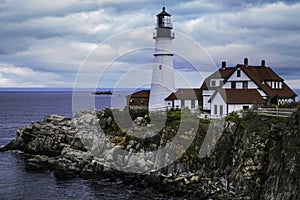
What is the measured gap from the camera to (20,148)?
43.2 metres

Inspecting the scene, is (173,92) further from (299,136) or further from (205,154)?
(299,136)

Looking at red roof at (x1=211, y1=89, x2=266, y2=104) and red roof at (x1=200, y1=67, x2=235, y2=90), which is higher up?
red roof at (x1=200, y1=67, x2=235, y2=90)

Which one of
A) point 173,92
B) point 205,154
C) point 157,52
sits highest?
point 157,52

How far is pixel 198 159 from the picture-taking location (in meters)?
Result: 28.7

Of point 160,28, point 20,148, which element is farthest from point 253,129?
point 20,148

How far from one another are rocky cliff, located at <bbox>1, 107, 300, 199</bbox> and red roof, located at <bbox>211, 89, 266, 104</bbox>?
12.4 ft

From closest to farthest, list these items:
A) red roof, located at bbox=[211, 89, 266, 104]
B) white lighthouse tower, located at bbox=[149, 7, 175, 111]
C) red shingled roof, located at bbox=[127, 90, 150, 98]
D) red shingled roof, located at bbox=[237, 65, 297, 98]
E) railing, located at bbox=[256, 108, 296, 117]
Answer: railing, located at bbox=[256, 108, 296, 117]
red roof, located at bbox=[211, 89, 266, 104]
red shingled roof, located at bbox=[237, 65, 297, 98]
white lighthouse tower, located at bbox=[149, 7, 175, 111]
red shingled roof, located at bbox=[127, 90, 150, 98]

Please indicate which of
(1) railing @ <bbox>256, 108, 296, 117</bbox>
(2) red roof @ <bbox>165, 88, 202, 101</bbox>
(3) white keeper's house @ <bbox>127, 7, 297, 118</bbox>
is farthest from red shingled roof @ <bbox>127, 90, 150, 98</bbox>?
(1) railing @ <bbox>256, 108, 296, 117</bbox>

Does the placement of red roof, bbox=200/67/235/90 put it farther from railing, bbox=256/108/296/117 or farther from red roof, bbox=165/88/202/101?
railing, bbox=256/108/296/117

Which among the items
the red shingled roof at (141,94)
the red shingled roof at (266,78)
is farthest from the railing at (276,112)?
the red shingled roof at (141,94)

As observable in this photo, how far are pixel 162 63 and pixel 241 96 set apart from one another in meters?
9.02

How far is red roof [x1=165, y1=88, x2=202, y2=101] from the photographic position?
39.1 metres

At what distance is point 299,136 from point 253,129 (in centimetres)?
625

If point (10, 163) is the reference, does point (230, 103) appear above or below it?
above
